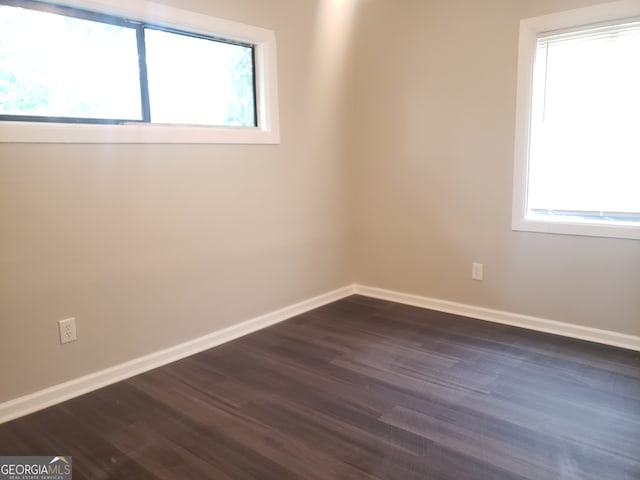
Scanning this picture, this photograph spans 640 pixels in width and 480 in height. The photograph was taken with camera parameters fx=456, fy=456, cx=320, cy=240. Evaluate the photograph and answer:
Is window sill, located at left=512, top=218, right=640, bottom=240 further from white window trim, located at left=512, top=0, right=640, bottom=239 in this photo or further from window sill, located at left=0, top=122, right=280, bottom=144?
window sill, located at left=0, top=122, right=280, bottom=144

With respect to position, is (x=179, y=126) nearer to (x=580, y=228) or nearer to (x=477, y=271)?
(x=477, y=271)

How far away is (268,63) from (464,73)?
4.65 feet

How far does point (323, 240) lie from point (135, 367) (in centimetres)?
178

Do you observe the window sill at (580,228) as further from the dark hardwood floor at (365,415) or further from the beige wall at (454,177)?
the dark hardwood floor at (365,415)

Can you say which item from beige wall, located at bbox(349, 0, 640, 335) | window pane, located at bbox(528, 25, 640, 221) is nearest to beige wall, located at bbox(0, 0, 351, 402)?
beige wall, located at bbox(349, 0, 640, 335)

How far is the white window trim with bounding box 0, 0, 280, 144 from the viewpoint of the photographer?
87.9 inches

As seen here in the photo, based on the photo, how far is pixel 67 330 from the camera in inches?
94.1

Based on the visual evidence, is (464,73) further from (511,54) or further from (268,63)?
(268,63)

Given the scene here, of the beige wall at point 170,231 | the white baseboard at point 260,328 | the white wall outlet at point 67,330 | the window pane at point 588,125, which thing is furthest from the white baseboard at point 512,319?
the white wall outlet at point 67,330

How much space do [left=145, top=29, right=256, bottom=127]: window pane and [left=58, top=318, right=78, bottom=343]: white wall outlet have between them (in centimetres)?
123

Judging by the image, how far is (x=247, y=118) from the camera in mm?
3234

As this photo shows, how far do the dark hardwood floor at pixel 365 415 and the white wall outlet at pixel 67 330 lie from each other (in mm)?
322

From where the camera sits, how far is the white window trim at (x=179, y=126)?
7.32 feet

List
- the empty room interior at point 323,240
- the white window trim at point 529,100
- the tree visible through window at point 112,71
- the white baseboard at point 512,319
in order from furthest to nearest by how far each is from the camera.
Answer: the white baseboard at point 512,319 → the white window trim at point 529,100 → the tree visible through window at point 112,71 → the empty room interior at point 323,240
